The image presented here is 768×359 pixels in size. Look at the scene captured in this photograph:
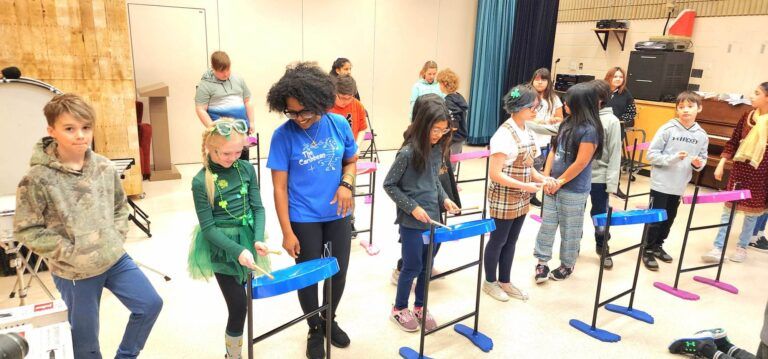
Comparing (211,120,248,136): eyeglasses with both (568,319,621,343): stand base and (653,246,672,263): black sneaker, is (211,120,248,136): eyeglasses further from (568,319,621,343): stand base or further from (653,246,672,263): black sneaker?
(653,246,672,263): black sneaker

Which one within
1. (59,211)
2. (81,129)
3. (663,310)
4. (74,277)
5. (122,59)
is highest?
(122,59)

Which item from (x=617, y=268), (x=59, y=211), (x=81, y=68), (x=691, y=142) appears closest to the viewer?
(x=59, y=211)

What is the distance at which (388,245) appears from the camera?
379 cm

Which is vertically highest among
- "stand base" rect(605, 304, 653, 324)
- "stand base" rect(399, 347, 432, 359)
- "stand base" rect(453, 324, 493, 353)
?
"stand base" rect(605, 304, 653, 324)

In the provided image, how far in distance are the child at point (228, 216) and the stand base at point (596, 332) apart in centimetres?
178

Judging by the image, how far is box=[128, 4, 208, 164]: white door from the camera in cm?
552

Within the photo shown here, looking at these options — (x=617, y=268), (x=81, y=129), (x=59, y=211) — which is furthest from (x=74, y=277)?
(x=617, y=268)

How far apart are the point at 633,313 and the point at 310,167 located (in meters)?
2.10

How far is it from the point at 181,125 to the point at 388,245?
3518mm

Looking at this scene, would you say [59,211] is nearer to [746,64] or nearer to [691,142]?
[691,142]

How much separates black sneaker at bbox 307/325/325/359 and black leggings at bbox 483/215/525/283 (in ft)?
3.61

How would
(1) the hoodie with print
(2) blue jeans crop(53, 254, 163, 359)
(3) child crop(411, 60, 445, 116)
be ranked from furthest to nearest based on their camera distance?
(3) child crop(411, 60, 445, 116)
(1) the hoodie with print
(2) blue jeans crop(53, 254, 163, 359)

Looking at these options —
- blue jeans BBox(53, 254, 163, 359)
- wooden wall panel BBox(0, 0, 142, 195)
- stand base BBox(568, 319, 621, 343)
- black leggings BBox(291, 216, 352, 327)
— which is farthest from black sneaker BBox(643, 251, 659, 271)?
wooden wall panel BBox(0, 0, 142, 195)

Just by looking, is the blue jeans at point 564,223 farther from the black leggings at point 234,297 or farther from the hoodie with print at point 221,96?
the hoodie with print at point 221,96
